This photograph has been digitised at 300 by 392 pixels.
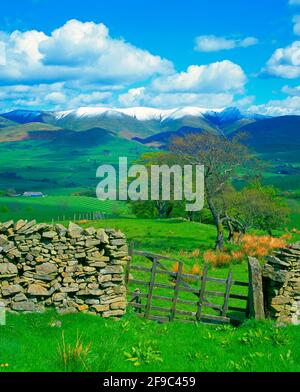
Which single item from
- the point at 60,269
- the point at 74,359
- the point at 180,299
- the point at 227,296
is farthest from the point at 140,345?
the point at 227,296

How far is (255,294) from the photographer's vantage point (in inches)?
A: 620

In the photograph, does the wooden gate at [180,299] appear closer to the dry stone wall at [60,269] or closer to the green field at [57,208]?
the dry stone wall at [60,269]

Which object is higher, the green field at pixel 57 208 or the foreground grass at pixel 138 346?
the foreground grass at pixel 138 346

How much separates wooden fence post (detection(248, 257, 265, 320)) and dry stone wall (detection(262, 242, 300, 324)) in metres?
0.41

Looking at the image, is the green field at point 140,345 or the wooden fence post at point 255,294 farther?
Answer: the wooden fence post at point 255,294

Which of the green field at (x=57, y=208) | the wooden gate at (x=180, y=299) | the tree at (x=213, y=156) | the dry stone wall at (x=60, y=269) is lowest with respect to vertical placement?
the green field at (x=57, y=208)

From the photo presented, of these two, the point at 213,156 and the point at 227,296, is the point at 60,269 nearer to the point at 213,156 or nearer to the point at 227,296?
the point at 227,296

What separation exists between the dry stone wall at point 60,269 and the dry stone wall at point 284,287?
5226mm

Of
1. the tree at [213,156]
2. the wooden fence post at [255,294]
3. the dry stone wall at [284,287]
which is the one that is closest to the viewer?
the wooden fence post at [255,294]

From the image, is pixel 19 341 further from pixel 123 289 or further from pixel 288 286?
pixel 288 286

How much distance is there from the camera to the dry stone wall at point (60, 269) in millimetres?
14234

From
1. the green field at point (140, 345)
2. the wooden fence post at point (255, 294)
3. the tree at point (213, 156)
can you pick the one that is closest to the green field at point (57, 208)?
the tree at point (213, 156)

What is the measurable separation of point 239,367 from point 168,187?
2244 inches

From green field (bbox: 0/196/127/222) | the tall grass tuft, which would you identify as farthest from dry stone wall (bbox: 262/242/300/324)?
green field (bbox: 0/196/127/222)
